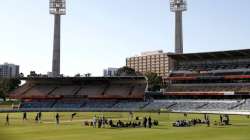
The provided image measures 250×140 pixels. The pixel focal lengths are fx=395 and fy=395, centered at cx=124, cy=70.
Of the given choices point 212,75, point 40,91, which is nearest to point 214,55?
point 212,75

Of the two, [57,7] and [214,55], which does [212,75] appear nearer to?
[214,55]

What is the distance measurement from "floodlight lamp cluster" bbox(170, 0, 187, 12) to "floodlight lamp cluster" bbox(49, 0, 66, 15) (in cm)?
3797

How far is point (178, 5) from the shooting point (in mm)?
135875

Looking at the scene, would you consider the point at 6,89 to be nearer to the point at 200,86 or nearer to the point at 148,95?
the point at 148,95

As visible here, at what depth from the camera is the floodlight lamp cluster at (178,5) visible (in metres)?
135

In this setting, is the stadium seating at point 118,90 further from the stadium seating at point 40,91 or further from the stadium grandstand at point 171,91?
the stadium seating at point 40,91

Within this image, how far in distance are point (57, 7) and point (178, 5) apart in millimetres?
42137

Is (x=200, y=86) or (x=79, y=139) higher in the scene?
(x=200, y=86)

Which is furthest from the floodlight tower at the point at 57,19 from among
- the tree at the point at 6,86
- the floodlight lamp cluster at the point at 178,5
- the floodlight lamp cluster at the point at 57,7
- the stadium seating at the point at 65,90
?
the floodlight lamp cluster at the point at 178,5

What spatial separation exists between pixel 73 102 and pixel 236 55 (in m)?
50.1

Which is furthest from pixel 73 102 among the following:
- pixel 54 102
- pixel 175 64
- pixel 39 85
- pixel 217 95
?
pixel 217 95

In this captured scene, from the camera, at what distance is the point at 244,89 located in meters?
99.6

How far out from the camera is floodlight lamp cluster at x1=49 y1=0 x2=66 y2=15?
138 metres

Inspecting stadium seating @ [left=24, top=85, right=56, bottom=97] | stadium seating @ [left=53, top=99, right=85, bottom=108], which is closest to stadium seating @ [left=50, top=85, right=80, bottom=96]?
stadium seating @ [left=24, top=85, right=56, bottom=97]
